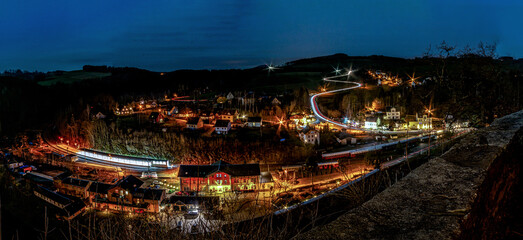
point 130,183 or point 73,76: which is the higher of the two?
point 73,76

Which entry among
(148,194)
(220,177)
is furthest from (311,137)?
(148,194)

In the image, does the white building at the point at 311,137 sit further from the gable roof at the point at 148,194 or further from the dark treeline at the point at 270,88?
the gable roof at the point at 148,194

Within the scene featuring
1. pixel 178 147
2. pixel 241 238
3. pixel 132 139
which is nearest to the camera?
pixel 241 238

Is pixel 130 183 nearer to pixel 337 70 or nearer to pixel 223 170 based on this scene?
pixel 223 170

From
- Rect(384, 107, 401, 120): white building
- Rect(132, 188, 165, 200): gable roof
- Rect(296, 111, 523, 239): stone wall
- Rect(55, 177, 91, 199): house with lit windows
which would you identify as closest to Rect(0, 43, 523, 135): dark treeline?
Rect(384, 107, 401, 120): white building

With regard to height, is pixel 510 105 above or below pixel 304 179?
above

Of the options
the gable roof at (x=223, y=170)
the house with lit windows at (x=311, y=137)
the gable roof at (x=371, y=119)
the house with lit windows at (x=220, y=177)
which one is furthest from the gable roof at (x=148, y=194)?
the gable roof at (x=371, y=119)

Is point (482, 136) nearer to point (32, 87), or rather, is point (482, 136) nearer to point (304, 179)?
point (304, 179)

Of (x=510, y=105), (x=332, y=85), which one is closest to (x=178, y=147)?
(x=510, y=105)
